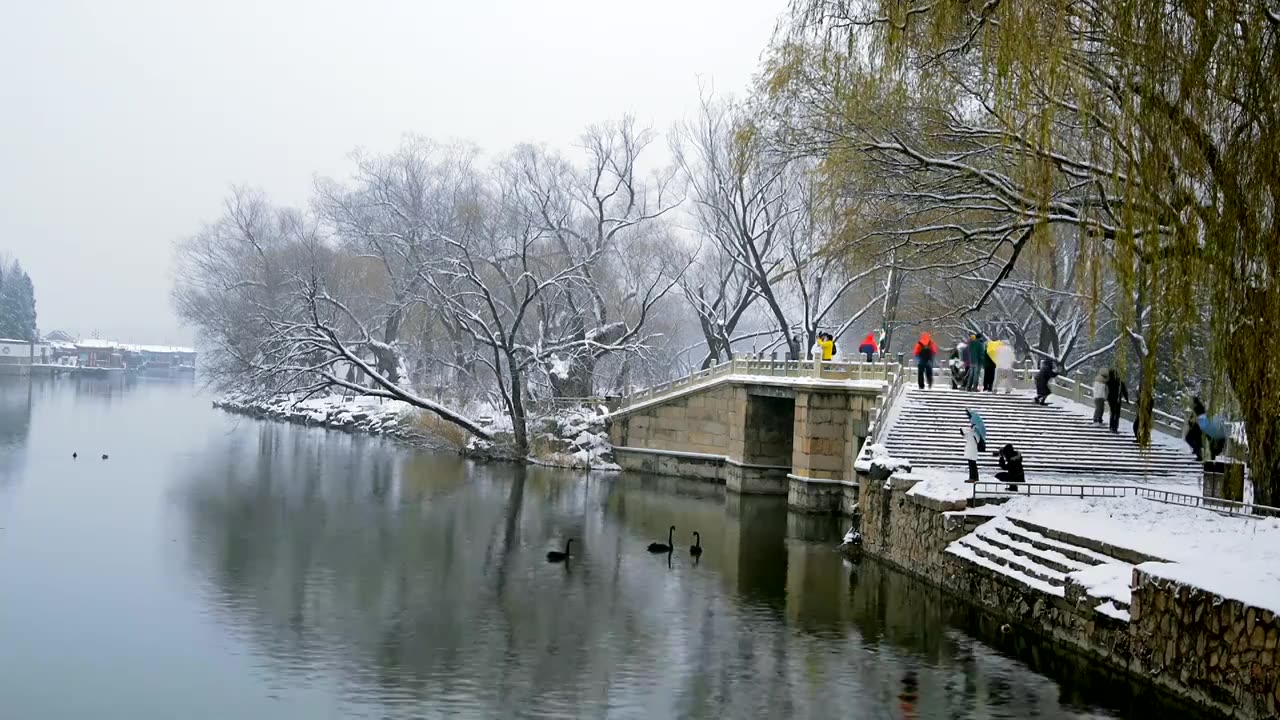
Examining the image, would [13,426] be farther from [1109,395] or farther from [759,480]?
[1109,395]

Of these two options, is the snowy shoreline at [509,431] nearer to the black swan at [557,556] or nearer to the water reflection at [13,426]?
the water reflection at [13,426]

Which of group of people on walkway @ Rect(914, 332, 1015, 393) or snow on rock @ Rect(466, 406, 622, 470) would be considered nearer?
group of people on walkway @ Rect(914, 332, 1015, 393)

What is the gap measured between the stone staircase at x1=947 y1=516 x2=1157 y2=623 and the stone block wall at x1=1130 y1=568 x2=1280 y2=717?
59cm

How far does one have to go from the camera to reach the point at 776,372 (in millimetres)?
32031

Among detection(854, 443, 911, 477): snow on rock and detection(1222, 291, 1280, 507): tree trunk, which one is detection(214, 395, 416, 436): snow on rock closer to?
detection(854, 443, 911, 477): snow on rock

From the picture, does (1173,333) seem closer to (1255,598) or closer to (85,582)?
(1255,598)

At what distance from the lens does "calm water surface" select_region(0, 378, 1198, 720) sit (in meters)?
13.2

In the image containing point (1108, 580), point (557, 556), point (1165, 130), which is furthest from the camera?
point (557, 556)

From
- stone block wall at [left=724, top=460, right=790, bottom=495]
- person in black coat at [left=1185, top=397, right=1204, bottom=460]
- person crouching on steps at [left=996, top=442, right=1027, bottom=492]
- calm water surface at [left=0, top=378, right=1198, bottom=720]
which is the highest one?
person in black coat at [left=1185, top=397, right=1204, bottom=460]

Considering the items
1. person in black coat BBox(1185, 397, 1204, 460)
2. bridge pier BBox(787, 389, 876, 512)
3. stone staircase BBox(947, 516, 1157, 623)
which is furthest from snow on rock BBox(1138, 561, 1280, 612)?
bridge pier BBox(787, 389, 876, 512)

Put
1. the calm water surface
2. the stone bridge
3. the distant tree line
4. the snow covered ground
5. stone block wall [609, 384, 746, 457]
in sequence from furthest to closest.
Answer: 1. the distant tree line
2. stone block wall [609, 384, 746, 457]
3. the stone bridge
4. the calm water surface
5. the snow covered ground

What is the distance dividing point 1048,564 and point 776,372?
636 inches

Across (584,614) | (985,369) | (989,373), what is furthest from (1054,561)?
(985,369)

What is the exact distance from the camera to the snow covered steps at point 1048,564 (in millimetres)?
14219
